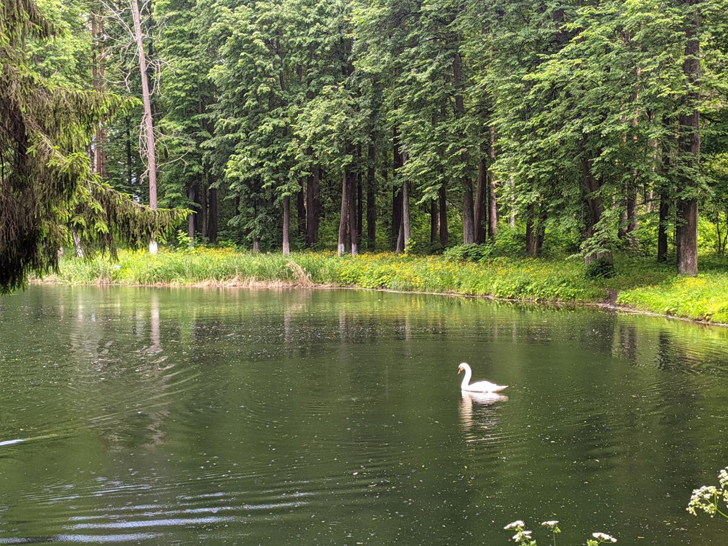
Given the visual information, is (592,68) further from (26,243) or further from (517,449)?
(26,243)

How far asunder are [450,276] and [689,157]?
32.4 ft

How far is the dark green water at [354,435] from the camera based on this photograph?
638 cm

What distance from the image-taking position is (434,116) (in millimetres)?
33062

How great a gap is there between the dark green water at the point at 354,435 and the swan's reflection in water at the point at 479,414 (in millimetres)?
47

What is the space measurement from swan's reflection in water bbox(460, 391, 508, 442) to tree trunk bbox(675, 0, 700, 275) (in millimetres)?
13063

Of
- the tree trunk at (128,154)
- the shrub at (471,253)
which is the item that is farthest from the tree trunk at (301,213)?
the shrub at (471,253)

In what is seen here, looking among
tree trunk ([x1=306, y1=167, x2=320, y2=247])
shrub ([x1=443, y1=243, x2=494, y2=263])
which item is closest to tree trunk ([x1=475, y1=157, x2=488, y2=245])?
shrub ([x1=443, y1=243, x2=494, y2=263])

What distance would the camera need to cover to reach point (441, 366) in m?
13.2

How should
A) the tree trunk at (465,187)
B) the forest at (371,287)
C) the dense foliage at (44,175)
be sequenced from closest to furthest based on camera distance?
the forest at (371,287), the dense foliage at (44,175), the tree trunk at (465,187)

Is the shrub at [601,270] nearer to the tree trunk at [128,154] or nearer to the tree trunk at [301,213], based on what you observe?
the tree trunk at [301,213]

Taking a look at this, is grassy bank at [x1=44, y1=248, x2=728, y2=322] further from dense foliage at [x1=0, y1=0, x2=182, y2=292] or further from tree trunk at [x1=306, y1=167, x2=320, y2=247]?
dense foliage at [x1=0, y1=0, x2=182, y2=292]

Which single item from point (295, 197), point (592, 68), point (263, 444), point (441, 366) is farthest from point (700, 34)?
point (295, 197)

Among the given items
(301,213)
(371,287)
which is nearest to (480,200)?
(371,287)

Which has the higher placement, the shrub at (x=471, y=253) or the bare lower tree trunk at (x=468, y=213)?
the bare lower tree trunk at (x=468, y=213)
